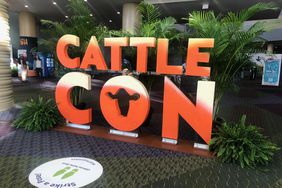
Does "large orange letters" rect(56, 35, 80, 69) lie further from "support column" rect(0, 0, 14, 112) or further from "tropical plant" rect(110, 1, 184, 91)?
"support column" rect(0, 0, 14, 112)

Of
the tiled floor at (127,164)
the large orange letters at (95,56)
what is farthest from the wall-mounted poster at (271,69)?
the large orange letters at (95,56)

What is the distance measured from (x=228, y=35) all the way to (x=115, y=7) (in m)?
9.02

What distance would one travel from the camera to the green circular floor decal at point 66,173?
249 cm

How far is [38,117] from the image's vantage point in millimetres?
4121

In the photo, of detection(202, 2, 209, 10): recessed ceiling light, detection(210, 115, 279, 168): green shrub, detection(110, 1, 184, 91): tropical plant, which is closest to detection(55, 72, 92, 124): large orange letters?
detection(110, 1, 184, 91): tropical plant

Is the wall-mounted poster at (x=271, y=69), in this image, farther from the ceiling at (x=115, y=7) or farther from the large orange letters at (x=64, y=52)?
the large orange letters at (x=64, y=52)

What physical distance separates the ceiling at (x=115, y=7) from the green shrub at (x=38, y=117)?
692cm

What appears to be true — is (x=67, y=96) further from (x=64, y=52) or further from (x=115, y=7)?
(x=115, y=7)

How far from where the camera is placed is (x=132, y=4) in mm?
10203

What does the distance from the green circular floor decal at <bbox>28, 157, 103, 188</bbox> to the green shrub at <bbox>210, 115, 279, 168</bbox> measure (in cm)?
162

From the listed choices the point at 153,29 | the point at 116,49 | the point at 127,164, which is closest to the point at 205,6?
the point at 153,29

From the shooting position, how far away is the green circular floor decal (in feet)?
8.18

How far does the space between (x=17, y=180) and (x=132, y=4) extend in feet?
29.9

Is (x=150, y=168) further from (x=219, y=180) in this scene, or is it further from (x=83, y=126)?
(x=83, y=126)
